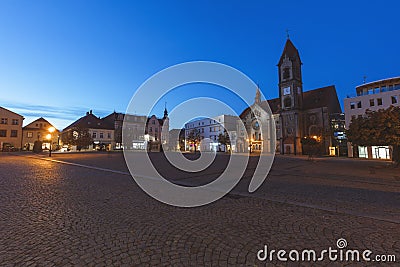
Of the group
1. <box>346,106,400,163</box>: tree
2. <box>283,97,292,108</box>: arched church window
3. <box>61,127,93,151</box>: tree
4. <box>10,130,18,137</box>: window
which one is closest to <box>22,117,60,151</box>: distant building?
<box>10,130,18,137</box>: window

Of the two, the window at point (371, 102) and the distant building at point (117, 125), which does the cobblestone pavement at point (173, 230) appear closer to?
the window at point (371, 102)

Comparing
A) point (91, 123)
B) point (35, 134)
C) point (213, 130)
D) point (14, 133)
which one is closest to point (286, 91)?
point (213, 130)

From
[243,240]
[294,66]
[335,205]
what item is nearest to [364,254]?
[243,240]

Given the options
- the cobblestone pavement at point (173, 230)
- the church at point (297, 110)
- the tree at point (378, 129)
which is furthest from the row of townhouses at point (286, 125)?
the cobblestone pavement at point (173, 230)

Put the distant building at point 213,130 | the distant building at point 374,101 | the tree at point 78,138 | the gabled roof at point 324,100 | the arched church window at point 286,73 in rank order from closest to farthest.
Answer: the distant building at point 374,101 → the tree at point 78,138 → the gabled roof at point 324,100 → the arched church window at point 286,73 → the distant building at point 213,130

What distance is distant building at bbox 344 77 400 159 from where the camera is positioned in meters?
34.8

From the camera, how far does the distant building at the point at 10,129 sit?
56.1m

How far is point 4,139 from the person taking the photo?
5656cm

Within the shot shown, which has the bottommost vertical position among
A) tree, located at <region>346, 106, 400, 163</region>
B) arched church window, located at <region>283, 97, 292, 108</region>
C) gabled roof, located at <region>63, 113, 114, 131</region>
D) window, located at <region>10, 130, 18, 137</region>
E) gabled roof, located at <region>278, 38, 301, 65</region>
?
tree, located at <region>346, 106, 400, 163</region>

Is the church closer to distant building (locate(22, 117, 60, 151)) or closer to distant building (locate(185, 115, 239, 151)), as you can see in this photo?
distant building (locate(185, 115, 239, 151))

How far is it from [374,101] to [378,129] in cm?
2809

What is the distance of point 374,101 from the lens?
37.2m

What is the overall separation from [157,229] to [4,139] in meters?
72.6

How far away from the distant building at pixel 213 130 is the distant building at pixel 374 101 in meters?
34.8
